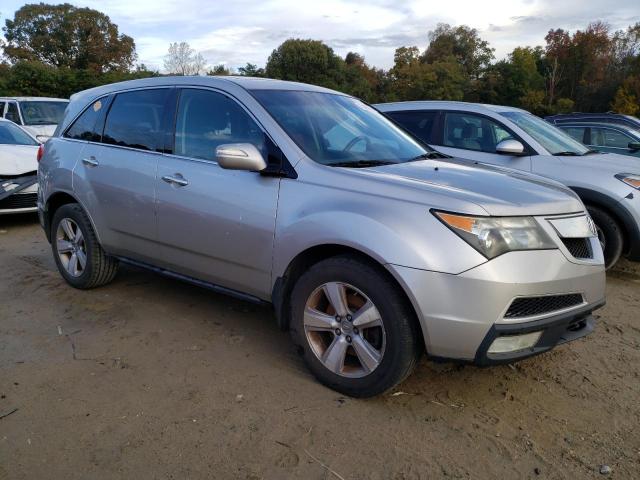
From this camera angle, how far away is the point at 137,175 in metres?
3.95

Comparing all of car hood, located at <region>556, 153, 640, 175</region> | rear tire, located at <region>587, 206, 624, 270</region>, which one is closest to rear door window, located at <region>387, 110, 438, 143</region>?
car hood, located at <region>556, 153, 640, 175</region>

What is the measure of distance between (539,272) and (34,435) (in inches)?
102

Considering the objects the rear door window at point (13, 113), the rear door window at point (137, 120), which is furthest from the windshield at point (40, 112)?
the rear door window at point (137, 120)

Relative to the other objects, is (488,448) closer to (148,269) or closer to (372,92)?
(148,269)

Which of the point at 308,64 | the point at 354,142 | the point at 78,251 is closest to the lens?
the point at 354,142

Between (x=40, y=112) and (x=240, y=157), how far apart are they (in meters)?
11.1

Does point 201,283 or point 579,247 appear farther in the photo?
point 201,283

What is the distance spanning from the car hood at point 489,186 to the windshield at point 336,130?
0.79 ft

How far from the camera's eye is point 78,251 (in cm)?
470

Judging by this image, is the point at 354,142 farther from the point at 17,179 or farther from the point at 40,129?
the point at 40,129

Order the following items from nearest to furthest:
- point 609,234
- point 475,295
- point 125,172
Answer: point 475,295
point 125,172
point 609,234

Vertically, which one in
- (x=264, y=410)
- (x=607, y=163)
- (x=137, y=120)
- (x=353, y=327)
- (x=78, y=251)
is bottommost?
(x=264, y=410)

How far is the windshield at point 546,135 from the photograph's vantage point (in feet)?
19.4

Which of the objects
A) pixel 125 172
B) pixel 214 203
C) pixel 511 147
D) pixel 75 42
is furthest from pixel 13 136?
pixel 75 42
